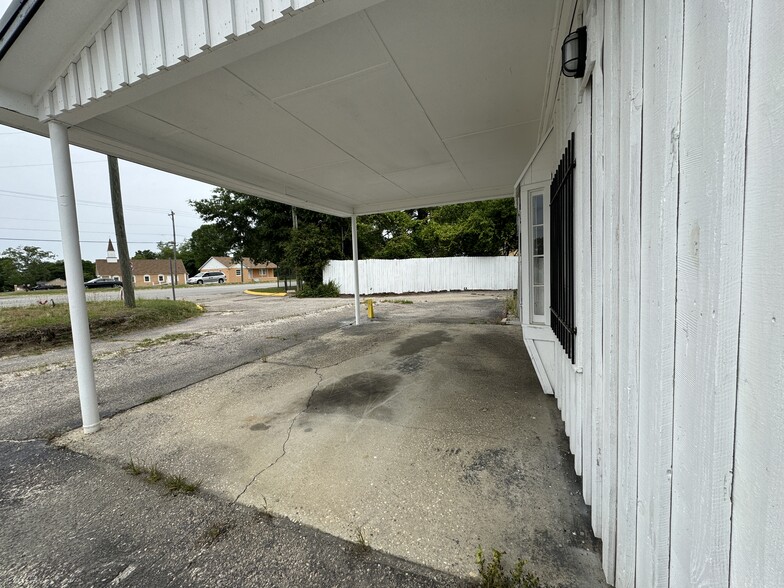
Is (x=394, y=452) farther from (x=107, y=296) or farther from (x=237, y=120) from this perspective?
(x=107, y=296)

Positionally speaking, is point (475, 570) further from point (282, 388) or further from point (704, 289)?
point (282, 388)

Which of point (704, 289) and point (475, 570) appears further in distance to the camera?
point (475, 570)

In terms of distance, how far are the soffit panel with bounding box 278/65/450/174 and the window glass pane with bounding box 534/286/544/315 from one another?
2.15 metres

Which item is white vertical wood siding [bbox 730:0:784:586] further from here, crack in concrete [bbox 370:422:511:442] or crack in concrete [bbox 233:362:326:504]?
crack in concrete [bbox 233:362:326:504]

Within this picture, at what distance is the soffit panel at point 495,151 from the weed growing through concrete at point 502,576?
13.0ft

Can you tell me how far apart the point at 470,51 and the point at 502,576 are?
317cm

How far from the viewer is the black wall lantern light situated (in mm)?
1731

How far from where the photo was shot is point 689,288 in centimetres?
84

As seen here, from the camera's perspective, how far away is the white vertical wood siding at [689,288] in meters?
0.59

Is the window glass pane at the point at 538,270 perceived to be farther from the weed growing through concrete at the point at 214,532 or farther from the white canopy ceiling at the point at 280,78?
the weed growing through concrete at the point at 214,532

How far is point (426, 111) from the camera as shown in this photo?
10.8 ft

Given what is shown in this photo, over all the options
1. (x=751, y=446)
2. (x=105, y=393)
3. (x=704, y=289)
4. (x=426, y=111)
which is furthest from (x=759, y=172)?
(x=105, y=393)

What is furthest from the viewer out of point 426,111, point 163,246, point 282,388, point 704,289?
point 163,246

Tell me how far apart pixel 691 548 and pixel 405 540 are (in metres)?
1.31
